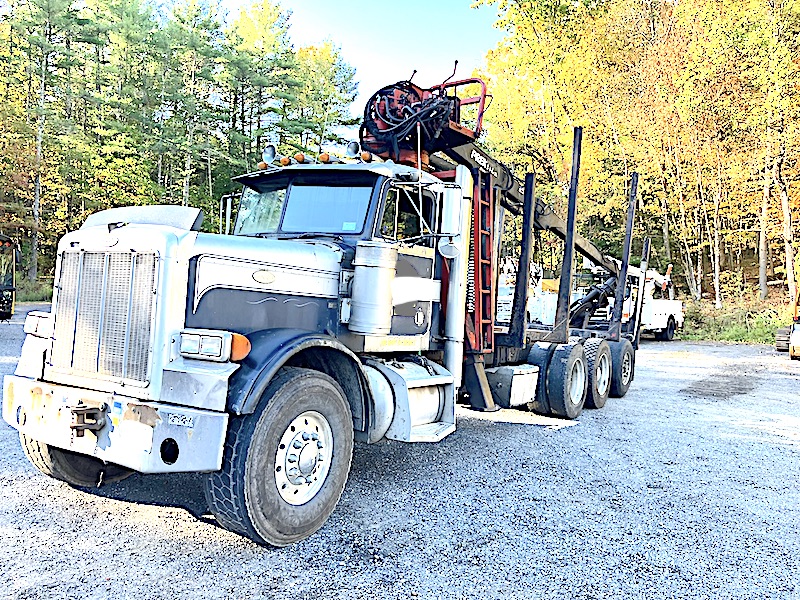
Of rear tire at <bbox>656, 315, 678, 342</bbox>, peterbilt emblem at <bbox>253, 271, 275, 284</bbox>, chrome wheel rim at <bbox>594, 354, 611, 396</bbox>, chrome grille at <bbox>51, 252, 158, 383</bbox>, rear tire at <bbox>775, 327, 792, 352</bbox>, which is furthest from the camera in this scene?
rear tire at <bbox>656, 315, 678, 342</bbox>

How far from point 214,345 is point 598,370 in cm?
692

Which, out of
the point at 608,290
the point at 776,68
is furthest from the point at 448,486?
the point at 776,68

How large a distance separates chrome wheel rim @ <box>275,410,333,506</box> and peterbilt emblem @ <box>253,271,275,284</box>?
0.95 meters

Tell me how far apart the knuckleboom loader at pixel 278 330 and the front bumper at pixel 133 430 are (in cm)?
1

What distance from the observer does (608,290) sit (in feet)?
46.4

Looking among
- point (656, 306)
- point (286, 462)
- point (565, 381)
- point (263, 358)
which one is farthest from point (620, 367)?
point (656, 306)

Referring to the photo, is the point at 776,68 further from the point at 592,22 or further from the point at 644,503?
the point at 644,503

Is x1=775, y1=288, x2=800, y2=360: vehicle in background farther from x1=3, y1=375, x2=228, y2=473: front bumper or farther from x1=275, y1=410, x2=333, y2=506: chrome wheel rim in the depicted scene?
x1=3, y1=375, x2=228, y2=473: front bumper

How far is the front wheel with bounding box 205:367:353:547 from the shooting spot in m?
3.89

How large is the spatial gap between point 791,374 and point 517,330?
31.1 ft

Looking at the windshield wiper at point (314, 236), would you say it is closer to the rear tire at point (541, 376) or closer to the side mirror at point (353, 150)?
the side mirror at point (353, 150)

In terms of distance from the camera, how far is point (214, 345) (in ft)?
12.9

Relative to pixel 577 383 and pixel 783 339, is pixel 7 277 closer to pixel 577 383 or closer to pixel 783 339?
pixel 577 383

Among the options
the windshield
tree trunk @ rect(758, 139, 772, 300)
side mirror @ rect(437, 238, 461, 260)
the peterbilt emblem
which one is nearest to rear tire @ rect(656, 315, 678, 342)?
tree trunk @ rect(758, 139, 772, 300)
